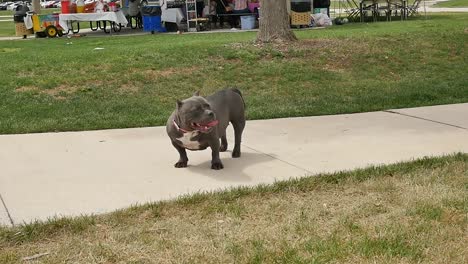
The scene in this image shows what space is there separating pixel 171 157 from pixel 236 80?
4319mm

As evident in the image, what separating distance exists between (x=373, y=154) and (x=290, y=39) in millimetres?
6661

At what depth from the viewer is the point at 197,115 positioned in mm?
4820

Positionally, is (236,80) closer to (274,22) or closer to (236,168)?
(274,22)

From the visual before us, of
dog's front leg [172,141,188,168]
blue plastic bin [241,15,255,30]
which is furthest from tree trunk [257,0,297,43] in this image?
blue plastic bin [241,15,255,30]

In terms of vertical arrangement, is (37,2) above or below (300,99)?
above

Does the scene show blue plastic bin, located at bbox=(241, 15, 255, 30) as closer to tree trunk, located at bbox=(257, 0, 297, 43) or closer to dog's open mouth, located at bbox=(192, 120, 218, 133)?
tree trunk, located at bbox=(257, 0, 297, 43)

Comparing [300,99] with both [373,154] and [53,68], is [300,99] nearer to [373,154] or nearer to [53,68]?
[373,154]

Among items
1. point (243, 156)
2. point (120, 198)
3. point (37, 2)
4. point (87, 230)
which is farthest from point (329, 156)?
point (37, 2)

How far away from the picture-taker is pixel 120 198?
15.0 feet

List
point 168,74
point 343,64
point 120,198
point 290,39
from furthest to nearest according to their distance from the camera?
point 290,39 < point 343,64 < point 168,74 < point 120,198

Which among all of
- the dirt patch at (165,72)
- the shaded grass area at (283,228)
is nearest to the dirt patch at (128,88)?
the dirt patch at (165,72)

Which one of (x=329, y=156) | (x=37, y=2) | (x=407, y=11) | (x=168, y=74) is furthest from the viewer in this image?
(x=37, y=2)

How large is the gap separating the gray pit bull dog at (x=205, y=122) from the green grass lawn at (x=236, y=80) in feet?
6.55

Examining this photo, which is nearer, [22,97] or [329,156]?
[329,156]
